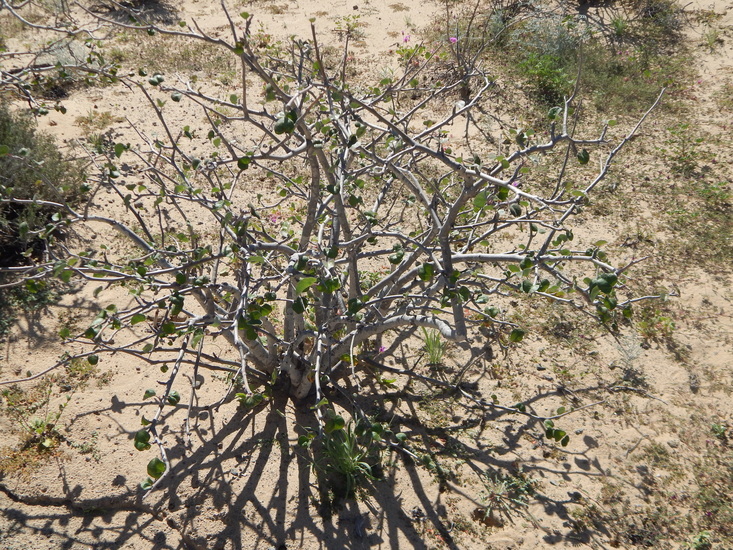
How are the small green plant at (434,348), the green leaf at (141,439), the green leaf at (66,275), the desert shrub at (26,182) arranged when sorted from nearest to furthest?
the green leaf at (141,439), the green leaf at (66,275), the small green plant at (434,348), the desert shrub at (26,182)

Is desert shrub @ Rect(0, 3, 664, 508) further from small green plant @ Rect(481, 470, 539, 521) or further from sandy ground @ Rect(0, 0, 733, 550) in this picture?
sandy ground @ Rect(0, 0, 733, 550)

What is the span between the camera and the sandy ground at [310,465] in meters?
2.86

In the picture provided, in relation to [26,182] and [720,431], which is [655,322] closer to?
[720,431]

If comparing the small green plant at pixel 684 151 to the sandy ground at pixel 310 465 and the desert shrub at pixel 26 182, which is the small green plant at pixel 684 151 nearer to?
the sandy ground at pixel 310 465

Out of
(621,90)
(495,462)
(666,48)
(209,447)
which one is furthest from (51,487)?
(666,48)

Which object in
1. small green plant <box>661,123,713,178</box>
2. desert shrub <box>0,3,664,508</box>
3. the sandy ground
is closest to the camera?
desert shrub <box>0,3,664,508</box>

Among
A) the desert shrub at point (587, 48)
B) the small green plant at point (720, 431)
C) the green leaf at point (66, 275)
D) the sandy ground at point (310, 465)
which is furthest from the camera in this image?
the desert shrub at point (587, 48)

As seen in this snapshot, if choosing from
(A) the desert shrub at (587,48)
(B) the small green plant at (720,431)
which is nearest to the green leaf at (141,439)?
(B) the small green plant at (720,431)

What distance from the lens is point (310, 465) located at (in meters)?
3.08

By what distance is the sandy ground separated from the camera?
2.86 meters

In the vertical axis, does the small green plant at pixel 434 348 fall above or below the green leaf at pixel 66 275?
above

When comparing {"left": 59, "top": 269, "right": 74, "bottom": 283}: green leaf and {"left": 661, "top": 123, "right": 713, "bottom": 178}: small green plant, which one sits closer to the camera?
{"left": 59, "top": 269, "right": 74, "bottom": 283}: green leaf

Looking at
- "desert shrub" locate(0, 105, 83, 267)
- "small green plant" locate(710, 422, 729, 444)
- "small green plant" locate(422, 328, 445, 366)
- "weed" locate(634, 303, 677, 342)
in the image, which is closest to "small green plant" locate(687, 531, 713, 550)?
"small green plant" locate(710, 422, 729, 444)

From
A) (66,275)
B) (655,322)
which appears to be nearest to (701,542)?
(655,322)
